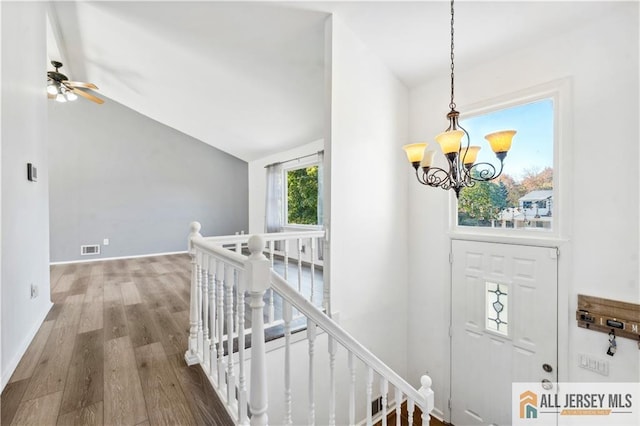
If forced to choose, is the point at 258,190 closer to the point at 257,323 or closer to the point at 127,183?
the point at 127,183

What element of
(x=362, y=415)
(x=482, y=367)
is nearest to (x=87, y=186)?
(x=362, y=415)

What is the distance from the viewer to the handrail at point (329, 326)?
1.28 m

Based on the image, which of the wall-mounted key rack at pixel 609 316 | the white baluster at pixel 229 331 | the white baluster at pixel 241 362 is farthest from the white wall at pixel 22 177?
the wall-mounted key rack at pixel 609 316

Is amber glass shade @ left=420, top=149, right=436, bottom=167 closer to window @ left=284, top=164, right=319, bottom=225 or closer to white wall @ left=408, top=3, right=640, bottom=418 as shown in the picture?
white wall @ left=408, top=3, right=640, bottom=418

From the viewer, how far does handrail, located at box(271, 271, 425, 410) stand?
1.28 metres

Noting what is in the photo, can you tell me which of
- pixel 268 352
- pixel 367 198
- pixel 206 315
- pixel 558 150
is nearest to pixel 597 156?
pixel 558 150

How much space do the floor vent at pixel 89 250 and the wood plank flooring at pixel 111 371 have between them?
273 cm

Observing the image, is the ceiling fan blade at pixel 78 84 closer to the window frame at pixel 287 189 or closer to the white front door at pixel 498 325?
the window frame at pixel 287 189

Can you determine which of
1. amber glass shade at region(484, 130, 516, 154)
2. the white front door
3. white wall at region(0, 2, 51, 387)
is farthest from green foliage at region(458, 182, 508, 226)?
white wall at region(0, 2, 51, 387)

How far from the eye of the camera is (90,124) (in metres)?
5.62

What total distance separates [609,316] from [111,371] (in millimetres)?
3623

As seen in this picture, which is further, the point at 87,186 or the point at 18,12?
the point at 87,186

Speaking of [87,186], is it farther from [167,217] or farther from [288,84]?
[288,84]

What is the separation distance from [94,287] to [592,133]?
563 cm
